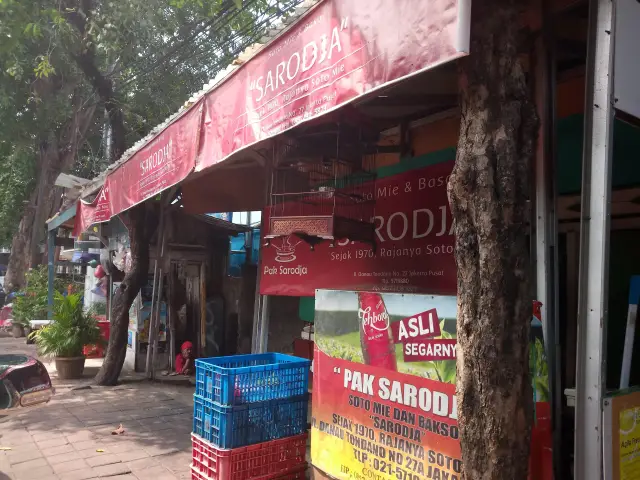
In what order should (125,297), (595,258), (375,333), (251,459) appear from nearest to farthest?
1. (595,258)
2. (375,333)
3. (251,459)
4. (125,297)

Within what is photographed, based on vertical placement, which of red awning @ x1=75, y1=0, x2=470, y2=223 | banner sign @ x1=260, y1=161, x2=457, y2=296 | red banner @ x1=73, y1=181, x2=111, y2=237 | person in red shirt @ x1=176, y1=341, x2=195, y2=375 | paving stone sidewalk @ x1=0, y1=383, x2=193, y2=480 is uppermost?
red awning @ x1=75, y1=0, x2=470, y2=223

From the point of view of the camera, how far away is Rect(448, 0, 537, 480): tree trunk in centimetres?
207

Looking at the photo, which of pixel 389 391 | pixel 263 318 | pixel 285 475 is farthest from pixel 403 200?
pixel 285 475

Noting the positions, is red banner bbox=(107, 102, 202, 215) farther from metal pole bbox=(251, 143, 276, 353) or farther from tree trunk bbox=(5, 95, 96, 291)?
tree trunk bbox=(5, 95, 96, 291)

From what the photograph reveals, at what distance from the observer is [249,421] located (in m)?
3.76

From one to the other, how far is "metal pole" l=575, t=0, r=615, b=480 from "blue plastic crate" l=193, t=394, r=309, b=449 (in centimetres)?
218

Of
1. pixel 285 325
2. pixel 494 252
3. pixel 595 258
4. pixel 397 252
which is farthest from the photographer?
pixel 285 325

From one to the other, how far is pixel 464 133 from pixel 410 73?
0.43 metres

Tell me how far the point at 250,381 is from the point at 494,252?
226cm

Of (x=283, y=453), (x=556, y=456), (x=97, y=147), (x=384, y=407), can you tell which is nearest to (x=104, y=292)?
(x=97, y=147)

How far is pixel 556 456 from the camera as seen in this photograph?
273 cm

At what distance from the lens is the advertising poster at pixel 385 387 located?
9.54 feet

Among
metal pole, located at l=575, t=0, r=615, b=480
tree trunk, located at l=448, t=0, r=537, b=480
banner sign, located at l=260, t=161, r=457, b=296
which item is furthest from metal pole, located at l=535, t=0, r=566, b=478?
banner sign, located at l=260, t=161, r=457, b=296

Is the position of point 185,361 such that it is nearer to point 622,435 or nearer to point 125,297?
point 125,297
